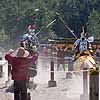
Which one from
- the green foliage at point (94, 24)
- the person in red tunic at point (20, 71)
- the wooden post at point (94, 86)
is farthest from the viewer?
the green foliage at point (94, 24)

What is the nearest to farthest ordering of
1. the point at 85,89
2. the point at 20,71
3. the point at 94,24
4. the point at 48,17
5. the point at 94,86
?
the point at 94,86
the point at 20,71
the point at 85,89
the point at 94,24
the point at 48,17

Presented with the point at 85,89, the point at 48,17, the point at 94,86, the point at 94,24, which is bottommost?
the point at 85,89

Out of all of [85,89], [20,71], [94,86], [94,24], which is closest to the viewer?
[94,86]

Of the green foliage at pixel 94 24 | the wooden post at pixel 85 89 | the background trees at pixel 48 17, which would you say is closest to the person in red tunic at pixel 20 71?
the wooden post at pixel 85 89

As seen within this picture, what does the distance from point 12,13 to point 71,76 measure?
40.5 metres

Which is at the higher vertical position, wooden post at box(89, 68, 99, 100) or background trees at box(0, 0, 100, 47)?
background trees at box(0, 0, 100, 47)

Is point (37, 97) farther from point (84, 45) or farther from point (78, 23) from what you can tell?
point (78, 23)

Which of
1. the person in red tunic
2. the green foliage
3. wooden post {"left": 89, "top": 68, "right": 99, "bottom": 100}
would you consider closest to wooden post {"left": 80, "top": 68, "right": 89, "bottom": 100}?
the person in red tunic

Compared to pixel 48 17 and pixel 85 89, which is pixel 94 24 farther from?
pixel 85 89

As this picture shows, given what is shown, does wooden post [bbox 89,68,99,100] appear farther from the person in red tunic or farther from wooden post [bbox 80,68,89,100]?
wooden post [bbox 80,68,89,100]

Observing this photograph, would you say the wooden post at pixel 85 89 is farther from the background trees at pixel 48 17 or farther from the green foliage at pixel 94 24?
the green foliage at pixel 94 24

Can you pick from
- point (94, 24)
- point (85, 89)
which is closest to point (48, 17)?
point (94, 24)

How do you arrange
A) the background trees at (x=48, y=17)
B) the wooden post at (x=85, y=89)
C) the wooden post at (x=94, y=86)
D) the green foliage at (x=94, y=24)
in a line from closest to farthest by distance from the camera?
the wooden post at (x=94, y=86) → the wooden post at (x=85, y=89) → the green foliage at (x=94, y=24) → the background trees at (x=48, y=17)

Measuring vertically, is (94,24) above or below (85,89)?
above
